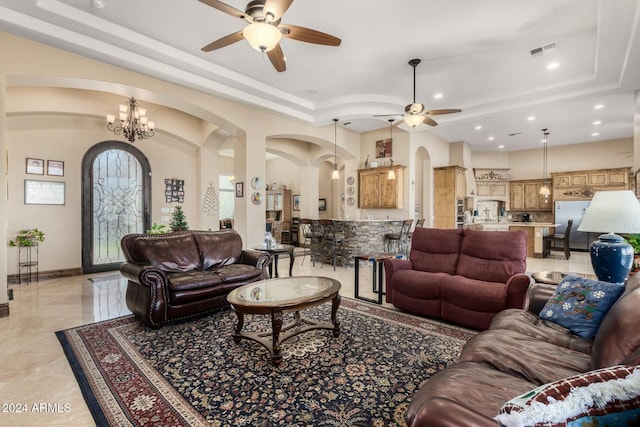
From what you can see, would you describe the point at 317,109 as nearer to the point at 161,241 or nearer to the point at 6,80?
the point at 161,241

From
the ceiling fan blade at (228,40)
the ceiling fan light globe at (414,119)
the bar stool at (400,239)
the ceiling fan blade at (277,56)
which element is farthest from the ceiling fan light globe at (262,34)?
the bar stool at (400,239)

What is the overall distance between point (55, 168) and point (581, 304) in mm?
7897

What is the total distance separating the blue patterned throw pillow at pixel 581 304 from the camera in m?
1.96

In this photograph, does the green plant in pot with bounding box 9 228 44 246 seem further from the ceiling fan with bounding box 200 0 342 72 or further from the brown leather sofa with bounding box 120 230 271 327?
the ceiling fan with bounding box 200 0 342 72

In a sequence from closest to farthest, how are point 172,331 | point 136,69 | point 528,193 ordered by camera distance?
1. point 172,331
2. point 136,69
3. point 528,193

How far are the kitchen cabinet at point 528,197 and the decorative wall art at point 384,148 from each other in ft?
17.9

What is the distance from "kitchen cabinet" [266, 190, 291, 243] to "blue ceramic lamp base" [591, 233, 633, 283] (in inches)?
355

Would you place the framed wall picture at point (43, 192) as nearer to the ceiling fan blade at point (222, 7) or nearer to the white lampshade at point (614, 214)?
the ceiling fan blade at point (222, 7)

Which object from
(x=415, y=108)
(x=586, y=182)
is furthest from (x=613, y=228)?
(x=586, y=182)

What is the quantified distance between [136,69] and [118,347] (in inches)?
145

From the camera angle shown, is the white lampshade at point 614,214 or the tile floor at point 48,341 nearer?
the tile floor at point 48,341

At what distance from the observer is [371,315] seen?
3621 millimetres

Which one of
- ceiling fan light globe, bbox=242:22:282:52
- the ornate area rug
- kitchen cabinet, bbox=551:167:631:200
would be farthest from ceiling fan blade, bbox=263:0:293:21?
kitchen cabinet, bbox=551:167:631:200

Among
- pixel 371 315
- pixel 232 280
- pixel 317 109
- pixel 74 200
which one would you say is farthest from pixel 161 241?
pixel 317 109
